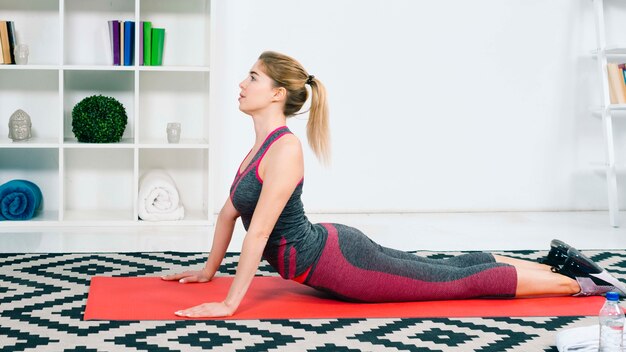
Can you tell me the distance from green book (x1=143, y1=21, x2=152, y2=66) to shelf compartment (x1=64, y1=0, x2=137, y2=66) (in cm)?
27

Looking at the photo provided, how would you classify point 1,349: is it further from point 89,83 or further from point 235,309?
point 89,83

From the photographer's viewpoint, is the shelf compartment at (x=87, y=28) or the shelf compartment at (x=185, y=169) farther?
the shelf compartment at (x=185, y=169)

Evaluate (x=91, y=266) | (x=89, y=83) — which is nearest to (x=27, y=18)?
(x=89, y=83)

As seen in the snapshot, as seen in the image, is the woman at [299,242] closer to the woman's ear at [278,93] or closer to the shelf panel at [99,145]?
the woman's ear at [278,93]

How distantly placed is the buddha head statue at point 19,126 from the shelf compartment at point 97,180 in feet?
1.09

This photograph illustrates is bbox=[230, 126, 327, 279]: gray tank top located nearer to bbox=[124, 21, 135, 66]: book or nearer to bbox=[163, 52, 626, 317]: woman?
bbox=[163, 52, 626, 317]: woman

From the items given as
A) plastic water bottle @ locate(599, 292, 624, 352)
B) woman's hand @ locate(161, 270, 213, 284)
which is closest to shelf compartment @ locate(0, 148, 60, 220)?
woman's hand @ locate(161, 270, 213, 284)

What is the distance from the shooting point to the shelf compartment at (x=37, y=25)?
5.34 metres

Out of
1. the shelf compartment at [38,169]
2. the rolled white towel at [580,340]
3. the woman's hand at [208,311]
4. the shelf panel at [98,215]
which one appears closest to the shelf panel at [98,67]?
the shelf compartment at [38,169]

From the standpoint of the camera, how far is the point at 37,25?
5355mm

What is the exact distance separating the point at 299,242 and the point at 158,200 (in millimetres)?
2033

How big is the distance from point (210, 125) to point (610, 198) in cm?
214

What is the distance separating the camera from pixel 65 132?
5422 mm

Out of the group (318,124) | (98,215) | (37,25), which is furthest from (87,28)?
(318,124)
